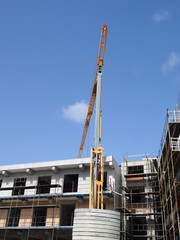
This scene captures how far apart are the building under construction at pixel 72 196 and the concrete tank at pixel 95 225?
5926 millimetres

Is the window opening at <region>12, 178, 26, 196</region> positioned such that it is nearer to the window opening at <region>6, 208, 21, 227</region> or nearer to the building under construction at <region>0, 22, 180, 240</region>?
the building under construction at <region>0, 22, 180, 240</region>

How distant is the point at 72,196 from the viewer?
3014 cm

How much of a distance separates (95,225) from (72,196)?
323 inches

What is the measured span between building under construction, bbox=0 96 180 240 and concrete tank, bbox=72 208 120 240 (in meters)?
5.93

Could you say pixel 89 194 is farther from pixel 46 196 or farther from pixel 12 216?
pixel 12 216

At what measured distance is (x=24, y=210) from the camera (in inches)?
1272

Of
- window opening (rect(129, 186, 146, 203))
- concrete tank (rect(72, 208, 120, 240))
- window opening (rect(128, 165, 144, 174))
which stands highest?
window opening (rect(128, 165, 144, 174))

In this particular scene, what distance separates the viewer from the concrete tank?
868 inches

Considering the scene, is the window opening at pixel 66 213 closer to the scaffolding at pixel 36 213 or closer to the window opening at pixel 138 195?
the scaffolding at pixel 36 213

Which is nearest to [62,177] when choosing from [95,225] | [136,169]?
[136,169]

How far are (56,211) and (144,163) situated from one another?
1225 centimetres

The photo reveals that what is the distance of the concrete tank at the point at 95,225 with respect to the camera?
72.3ft

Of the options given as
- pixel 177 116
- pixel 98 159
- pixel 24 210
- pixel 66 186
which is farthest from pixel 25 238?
pixel 177 116

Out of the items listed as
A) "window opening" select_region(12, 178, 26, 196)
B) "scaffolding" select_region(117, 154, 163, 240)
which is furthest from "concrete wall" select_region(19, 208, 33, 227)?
"scaffolding" select_region(117, 154, 163, 240)
